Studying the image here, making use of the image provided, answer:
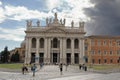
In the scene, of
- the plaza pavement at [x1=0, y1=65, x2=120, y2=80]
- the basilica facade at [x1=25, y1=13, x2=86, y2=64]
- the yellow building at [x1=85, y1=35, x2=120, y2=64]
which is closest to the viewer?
the plaza pavement at [x1=0, y1=65, x2=120, y2=80]

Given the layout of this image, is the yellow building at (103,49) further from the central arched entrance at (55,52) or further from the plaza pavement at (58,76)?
the plaza pavement at (58,76)

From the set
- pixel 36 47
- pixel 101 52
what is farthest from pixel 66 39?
pixel 101 52

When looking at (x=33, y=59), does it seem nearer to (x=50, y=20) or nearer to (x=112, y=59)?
(x=50, y=20)

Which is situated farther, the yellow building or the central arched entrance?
the yellow building

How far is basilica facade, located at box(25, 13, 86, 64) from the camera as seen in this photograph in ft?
334

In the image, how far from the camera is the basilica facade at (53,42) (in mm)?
101750

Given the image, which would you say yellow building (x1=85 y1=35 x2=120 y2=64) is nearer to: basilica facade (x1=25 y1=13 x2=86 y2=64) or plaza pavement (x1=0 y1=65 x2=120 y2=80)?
basilica facade (x1=25 y1=13 x2=86 y2=64)

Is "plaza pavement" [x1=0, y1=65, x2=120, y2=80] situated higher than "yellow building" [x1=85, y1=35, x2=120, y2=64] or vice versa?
"yellow building" [x1=85, y1=35, x2=120, y2=64]

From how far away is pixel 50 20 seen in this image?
105m

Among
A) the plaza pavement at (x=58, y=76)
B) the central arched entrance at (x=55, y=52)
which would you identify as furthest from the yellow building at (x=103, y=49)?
the plaza pavement at (x=58, y=76)

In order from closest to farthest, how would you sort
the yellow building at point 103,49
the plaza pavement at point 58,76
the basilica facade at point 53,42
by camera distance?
the plaza pavement at point 58,76
the basilica facade at point 53,42
the yellow building at point 103,49

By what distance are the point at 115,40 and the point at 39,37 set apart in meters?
32.0

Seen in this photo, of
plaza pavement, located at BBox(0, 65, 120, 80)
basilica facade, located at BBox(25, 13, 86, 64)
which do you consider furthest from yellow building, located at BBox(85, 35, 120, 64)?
plaza pavement, located at BBox(0, 65, 120, 80)

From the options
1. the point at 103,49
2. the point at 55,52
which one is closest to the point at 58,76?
the point at 55,52
